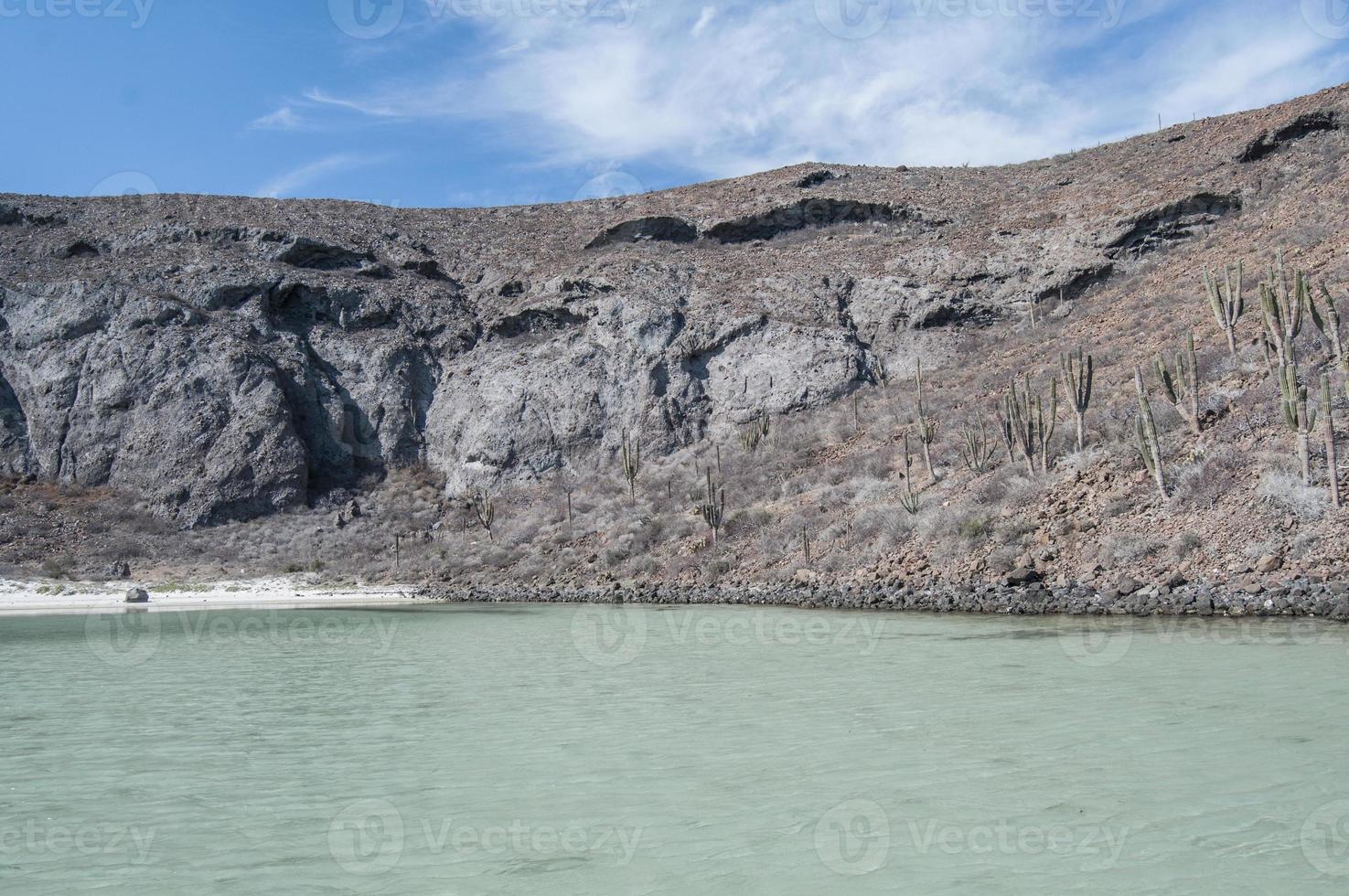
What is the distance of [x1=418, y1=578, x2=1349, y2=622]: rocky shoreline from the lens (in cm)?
1463

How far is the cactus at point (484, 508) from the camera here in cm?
3747

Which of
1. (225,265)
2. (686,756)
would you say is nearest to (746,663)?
(686,756)

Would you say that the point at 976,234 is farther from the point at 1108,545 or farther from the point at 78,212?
the point at 78,212

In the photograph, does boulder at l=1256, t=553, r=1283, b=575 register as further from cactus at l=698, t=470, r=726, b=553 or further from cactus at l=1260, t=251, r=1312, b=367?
cactus at l=698, t=470, r=726, b=553

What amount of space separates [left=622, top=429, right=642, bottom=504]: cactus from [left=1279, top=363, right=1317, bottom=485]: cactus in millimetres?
22394

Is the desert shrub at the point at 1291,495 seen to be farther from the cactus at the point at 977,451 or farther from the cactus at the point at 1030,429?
the cactus at the point at 977,451

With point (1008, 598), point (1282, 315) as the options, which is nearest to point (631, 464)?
point (1008, 598)

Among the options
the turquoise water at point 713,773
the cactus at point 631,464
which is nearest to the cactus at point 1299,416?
the turquoise water at point 713,773

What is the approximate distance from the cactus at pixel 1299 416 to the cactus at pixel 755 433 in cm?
2075

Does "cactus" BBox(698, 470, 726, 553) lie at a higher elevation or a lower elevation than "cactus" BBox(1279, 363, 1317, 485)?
lower

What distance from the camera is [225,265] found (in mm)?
46844

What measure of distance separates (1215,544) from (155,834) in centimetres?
1744

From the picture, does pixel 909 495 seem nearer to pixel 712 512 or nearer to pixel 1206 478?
pixel 712 512

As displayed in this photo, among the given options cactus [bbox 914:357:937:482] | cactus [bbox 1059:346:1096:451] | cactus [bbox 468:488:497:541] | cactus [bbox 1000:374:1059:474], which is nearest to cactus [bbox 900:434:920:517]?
cactus [bbox 914:357:937:482]
